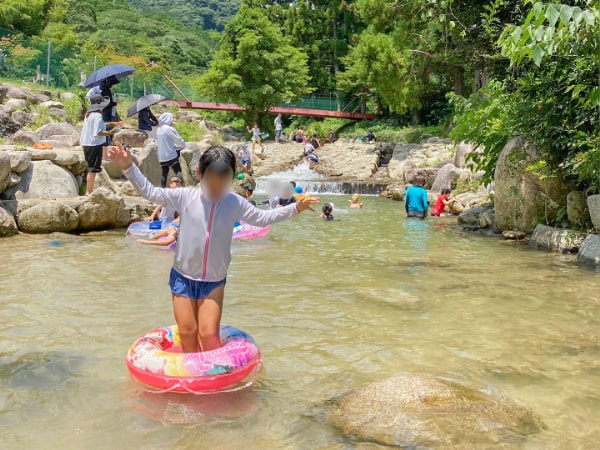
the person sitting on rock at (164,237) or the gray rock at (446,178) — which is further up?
the gray rock at (446,178)

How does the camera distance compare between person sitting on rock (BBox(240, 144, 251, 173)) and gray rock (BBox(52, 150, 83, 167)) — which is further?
person sitting on rock (BBox(240, 144, 251, 173))

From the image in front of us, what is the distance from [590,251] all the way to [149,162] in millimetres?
9535

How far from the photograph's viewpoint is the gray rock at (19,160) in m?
9.73

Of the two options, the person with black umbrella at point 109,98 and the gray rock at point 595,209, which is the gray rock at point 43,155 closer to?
the person with black umbrella at point 109,98

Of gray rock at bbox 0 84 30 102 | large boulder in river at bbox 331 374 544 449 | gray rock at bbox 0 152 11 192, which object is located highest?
gray rock at bbox 0 84 30 102

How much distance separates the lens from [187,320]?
383cm

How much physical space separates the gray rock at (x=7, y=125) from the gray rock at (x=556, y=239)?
13.5 meters

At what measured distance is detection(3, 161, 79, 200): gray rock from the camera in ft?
32.9

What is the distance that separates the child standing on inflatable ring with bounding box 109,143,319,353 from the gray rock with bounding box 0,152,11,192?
259 inches

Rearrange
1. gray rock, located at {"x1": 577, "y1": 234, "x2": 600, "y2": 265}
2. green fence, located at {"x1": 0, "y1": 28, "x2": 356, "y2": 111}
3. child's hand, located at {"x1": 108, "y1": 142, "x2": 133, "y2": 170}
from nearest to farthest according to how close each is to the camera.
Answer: child's hand, located at {"x1": 108, "y1": 142, "x2": 133, "y2": 170} < gray rock, located at {"x1": 577, "y1": 234, "x2": 600, "y2": 265} < green fence, located at {"x1": 0, "y1": 28, "x2": 356, "y2": 111}

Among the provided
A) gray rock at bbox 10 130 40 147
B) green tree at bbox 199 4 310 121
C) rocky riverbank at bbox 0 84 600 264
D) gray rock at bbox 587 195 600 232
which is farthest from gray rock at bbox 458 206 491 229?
green tree at bbox 199 4 310 121

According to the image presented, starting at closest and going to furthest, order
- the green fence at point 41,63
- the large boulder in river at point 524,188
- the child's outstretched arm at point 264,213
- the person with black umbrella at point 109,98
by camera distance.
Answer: the child's outstretched arm at point 264,213 → the person with black umbrella at point 109,98 → the large boulder in river at point 524,188 → the green fence at point 41,63

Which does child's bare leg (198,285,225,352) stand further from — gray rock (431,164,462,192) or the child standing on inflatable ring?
gray rock (431,164,462,192)

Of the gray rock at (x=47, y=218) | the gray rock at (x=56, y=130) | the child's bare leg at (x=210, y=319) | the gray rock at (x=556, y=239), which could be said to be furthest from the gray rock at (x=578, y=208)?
the gray rock at (x=56, y=130)
